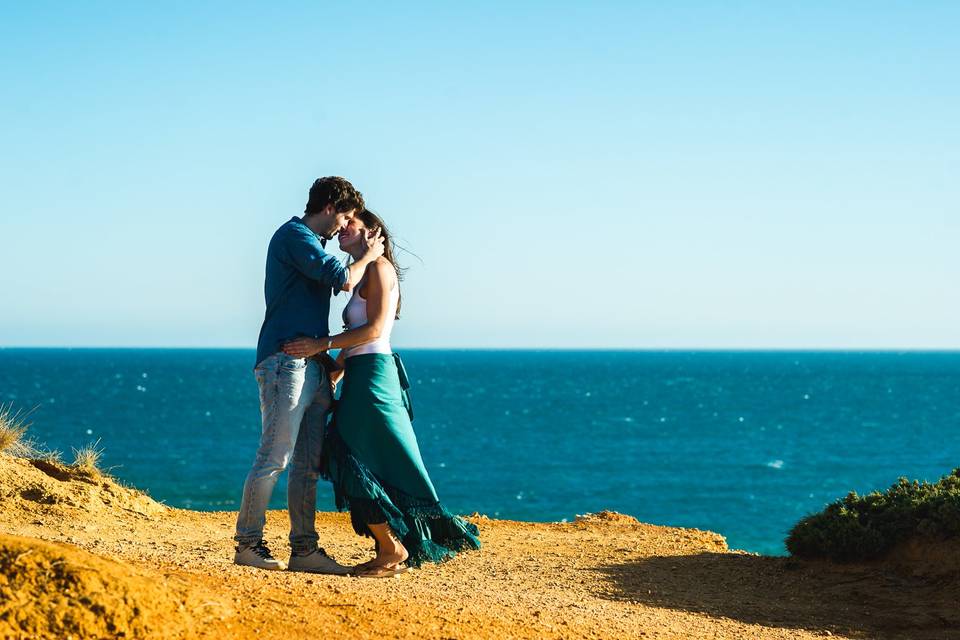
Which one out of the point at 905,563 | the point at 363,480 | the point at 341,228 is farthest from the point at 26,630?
the point at 905,563

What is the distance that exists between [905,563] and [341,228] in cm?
582

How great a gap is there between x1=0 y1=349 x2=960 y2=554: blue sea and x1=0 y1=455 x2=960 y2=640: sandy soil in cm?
1801

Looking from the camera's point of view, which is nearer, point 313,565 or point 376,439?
point 376,439

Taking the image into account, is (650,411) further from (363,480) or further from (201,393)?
(363,480)

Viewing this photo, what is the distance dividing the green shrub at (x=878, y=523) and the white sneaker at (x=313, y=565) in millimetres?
4815

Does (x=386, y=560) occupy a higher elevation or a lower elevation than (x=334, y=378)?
lower

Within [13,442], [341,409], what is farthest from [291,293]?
[13,442]

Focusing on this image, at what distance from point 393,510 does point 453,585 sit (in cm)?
112

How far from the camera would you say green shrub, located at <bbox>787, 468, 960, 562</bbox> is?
9477 millimetres

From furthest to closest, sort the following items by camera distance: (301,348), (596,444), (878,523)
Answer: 1. (596,444)
2. (878,523)
3. (301,348)

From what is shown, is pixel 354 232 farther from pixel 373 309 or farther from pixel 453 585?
pixel 453 585

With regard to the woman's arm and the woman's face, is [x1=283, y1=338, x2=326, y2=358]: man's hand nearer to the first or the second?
the woman's arm

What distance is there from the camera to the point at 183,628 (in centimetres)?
516

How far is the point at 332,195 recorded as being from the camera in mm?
6941
